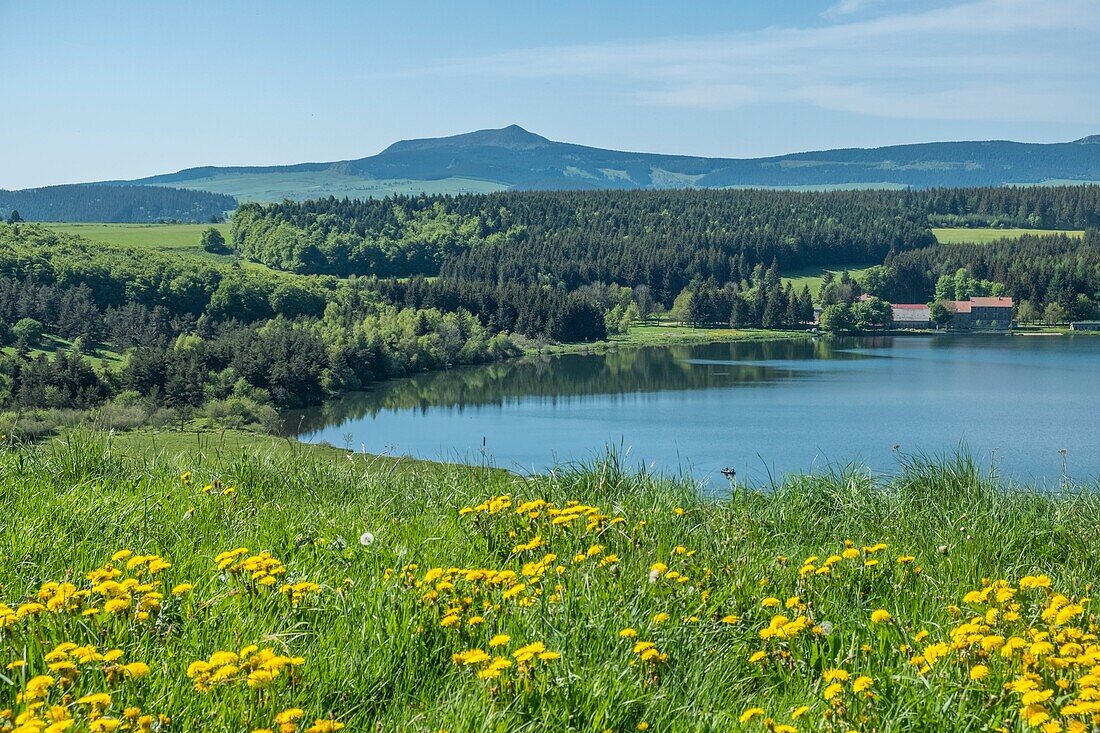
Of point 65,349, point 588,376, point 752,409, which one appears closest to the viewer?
point 752,409

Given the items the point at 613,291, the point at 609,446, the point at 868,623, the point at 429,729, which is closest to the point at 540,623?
the point at 429,729

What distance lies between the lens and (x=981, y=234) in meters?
182

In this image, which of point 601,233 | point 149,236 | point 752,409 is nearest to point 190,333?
point 752,409

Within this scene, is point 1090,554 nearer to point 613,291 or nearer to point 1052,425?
point 1052,425

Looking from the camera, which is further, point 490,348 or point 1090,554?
point 490,348

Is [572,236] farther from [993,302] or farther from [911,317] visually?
[993,302]

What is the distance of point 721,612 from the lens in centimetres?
437

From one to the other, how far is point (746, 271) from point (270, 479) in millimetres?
156691

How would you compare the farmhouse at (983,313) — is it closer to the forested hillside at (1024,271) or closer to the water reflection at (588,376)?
the forested hillside at (1024,271)

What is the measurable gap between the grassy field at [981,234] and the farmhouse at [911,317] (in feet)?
132

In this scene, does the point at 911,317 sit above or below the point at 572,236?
below

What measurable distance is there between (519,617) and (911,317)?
142942 millimetres

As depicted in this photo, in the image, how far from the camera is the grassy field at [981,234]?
6890 inches

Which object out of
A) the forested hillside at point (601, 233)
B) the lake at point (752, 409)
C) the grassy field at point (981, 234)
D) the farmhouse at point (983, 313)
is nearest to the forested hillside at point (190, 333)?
the lake at point (752, 409)
